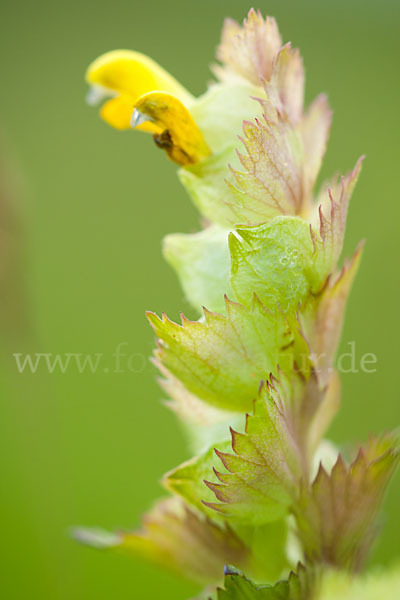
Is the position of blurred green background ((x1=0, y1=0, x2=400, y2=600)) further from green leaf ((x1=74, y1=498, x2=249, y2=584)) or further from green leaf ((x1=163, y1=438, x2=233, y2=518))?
green leaf ((x1=163, y1=438, x2=233, y2=518))

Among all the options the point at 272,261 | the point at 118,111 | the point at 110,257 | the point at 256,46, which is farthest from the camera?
the point at 110,257

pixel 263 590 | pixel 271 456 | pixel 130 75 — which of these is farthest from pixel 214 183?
pixel 263 590

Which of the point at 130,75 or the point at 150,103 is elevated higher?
the point at 130,75

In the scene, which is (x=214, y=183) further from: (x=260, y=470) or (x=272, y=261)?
(x=260, y=470)

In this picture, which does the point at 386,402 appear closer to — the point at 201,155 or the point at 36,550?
the point at 36,550

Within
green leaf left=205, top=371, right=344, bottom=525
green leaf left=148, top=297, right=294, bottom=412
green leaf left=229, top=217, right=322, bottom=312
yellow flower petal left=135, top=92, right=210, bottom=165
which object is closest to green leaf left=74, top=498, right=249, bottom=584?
green leaf left=205, top=371, right=344, bottom=525

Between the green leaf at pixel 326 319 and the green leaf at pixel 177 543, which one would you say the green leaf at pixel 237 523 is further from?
the green leaf at pixel 326 319

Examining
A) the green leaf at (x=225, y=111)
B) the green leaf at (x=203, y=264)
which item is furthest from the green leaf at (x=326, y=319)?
the green leaf at (x=225, y=111)
